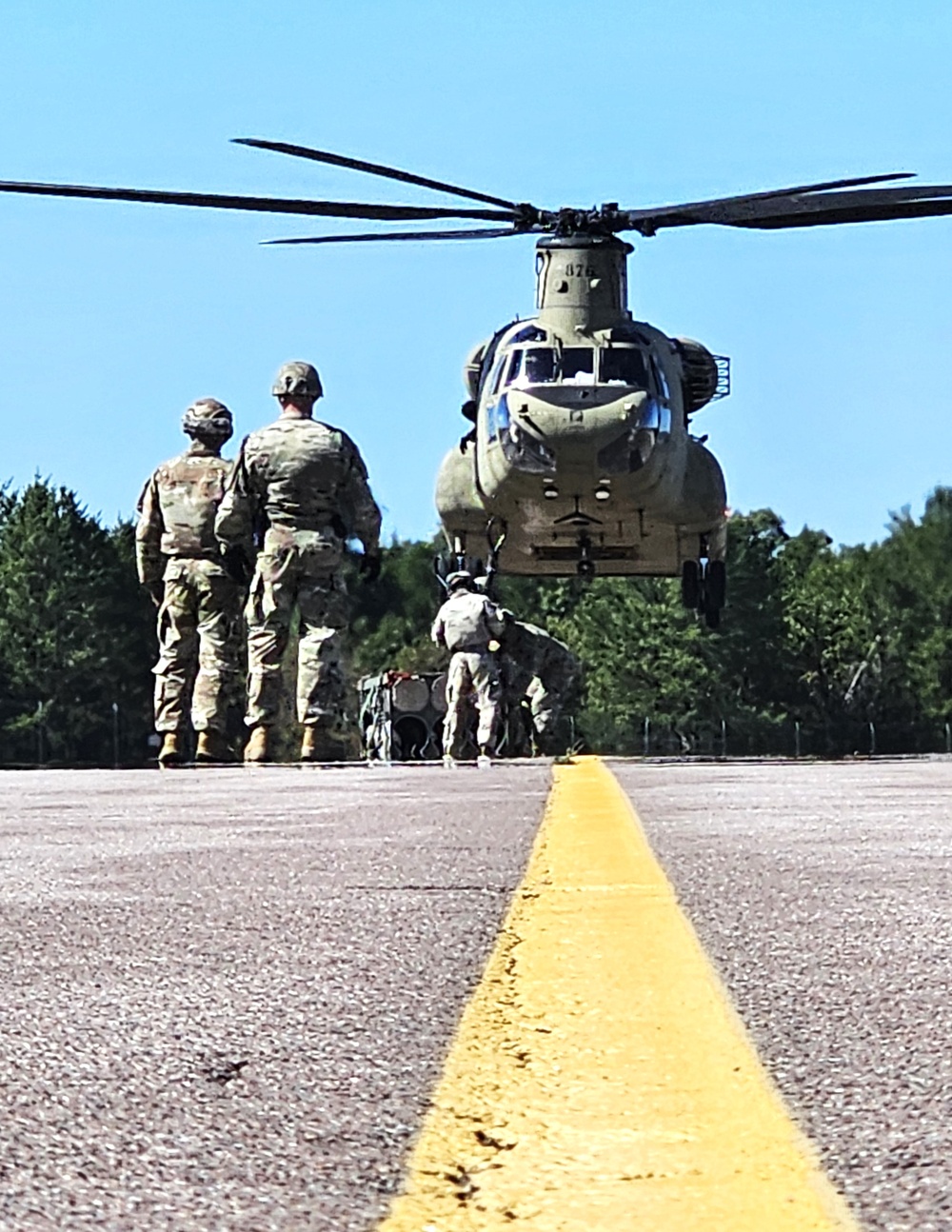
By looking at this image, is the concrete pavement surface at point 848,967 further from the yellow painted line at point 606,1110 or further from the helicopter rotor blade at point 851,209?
the helicopter rotor blade at point 851,209

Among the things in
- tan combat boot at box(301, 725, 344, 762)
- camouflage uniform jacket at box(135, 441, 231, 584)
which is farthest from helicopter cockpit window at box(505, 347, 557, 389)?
tan combat boot at box(301, 725, 344, 762)

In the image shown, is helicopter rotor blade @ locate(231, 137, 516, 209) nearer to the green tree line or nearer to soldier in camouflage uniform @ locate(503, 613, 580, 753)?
soldier in camouflage uniform @ locate(503, 613, 580, 753)

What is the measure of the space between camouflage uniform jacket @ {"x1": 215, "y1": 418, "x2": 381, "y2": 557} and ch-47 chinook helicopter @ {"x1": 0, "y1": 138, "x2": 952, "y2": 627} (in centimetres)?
404

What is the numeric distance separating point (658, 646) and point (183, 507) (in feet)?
206

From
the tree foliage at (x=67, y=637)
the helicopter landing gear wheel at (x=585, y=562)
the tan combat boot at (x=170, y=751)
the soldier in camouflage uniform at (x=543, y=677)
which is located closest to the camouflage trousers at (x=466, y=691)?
the tan combat boot at (x=170, y=751)

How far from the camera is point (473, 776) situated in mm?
13859

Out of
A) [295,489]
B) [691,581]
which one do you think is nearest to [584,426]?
[691,581]

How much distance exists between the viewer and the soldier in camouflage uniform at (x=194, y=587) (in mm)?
18875

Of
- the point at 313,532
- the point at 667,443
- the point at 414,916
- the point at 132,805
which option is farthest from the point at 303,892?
the point at 667,443

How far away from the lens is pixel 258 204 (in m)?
19.2

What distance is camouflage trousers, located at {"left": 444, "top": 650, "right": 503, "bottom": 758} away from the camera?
19.7m

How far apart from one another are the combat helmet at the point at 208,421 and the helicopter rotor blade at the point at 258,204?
1560 mm

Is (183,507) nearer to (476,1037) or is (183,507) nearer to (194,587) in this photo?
(194,587)

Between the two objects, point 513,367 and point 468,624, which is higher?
point 513,367
